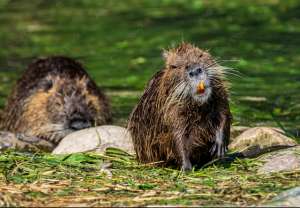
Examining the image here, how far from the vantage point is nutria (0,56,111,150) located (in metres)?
9.23

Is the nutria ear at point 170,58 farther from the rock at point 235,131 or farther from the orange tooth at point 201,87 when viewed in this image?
the rock at point 235,131

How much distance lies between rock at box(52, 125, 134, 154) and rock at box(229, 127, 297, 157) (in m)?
0.83

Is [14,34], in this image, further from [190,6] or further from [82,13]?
[190,6]

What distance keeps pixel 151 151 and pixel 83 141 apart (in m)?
1.17

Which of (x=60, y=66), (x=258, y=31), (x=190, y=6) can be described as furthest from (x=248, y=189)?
(x=190, y=6)

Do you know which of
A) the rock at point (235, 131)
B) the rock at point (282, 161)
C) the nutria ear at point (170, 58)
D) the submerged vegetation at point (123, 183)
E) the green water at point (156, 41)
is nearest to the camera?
the submerged vegetation at point (123, 183)

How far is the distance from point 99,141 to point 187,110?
53.0 inches

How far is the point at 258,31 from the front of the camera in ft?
49.8

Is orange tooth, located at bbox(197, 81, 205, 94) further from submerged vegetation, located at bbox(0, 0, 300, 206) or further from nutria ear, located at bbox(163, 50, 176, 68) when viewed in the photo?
submerged vegetation, located at bbox(0, 0, 300, 206)

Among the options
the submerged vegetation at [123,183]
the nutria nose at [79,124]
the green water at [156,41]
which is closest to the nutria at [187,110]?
the submerged vegetation at [123,183]

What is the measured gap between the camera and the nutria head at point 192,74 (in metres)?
5.76

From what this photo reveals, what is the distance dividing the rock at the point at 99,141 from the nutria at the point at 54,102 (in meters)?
1.64

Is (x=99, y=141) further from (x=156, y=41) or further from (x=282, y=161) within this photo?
(x=156, y=41)

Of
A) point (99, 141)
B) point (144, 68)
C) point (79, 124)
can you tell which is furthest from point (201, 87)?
point (144, 68)
